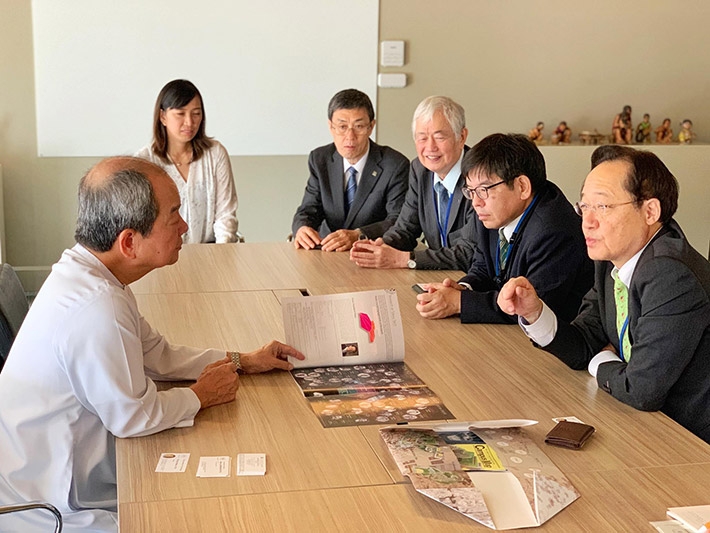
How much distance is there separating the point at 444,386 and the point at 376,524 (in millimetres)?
785

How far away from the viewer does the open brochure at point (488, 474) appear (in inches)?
66.9

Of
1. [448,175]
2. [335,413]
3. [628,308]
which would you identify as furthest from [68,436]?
[448,175]

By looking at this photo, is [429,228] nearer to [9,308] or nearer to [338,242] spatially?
[338,242]

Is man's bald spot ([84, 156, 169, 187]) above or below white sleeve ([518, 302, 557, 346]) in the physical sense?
above

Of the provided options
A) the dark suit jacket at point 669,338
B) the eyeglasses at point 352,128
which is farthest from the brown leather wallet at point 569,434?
the eyeglasses at point 352,128

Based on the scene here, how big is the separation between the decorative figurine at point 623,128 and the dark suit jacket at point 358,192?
233 centimetres

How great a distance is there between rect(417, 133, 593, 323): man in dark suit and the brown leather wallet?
3.09ft

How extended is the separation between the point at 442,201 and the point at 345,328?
1731mm

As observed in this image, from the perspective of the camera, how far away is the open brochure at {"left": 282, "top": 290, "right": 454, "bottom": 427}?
238 cm

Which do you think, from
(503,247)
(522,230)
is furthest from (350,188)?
(522,230)

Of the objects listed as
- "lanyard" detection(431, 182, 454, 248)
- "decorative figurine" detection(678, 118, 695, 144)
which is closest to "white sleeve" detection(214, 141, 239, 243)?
"lanyard" detection(431, 182, 454, 248)

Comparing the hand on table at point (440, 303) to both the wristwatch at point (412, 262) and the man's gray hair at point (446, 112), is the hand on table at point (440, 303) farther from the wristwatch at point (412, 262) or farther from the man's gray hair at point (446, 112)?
the man's gray hair at point (446, 112)

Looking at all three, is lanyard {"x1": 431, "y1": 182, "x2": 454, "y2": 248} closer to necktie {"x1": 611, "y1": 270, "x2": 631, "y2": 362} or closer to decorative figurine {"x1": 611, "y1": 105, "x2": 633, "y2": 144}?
necktie {"x1": 611, "y1": 270, "x2": 631, "y2": 362}

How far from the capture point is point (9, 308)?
2.80m
